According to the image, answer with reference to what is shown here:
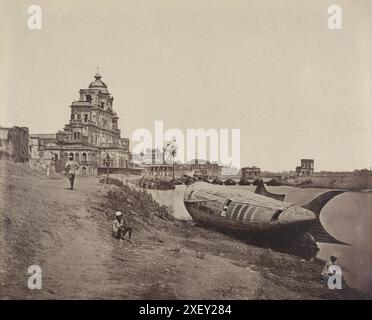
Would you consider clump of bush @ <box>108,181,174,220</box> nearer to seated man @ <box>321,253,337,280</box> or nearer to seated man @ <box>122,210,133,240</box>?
seated man @ <box>122,210,133,240</box>

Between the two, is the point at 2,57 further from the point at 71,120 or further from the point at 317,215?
the point at 317,215

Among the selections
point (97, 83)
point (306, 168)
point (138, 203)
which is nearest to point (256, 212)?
point (306, 168)

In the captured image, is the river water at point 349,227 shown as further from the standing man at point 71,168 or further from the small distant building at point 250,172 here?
the standing man at point 71,168

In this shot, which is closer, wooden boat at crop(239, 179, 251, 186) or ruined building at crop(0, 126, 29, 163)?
ruined building at crop(0, 126, 29, 163)

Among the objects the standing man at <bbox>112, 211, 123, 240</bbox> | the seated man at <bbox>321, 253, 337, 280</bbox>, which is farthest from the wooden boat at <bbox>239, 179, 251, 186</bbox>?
the standing man at <bbox>112, 211, 123, 240</bbox>

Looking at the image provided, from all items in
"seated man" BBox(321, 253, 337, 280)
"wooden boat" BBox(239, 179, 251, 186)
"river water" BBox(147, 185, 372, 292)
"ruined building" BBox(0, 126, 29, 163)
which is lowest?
"seated man" BBox(321, 253, 337, 280)

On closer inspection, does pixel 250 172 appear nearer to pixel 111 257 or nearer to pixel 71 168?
pixel 111 257
